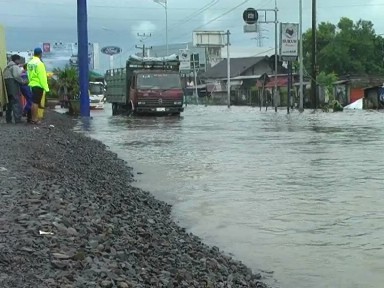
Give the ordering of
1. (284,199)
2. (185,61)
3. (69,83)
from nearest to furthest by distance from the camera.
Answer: (284,199) < (69,83) < (185,61)

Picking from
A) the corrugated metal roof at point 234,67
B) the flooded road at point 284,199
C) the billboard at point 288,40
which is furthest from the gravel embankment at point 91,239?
the corrugated metal roof at point 234,67

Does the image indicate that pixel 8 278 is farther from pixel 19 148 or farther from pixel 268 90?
pixel 268 90

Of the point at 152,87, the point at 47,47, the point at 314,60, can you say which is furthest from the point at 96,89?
the point at 152,87

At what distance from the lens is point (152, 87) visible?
2992 centimetres

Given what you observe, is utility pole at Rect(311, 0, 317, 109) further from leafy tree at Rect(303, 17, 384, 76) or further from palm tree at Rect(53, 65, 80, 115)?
leafy tree at Rect(303, 17, 384, 76)

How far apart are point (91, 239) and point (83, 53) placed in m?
22.7

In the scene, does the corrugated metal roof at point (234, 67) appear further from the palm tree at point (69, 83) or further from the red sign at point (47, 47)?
the palm tree at point (69, 83)

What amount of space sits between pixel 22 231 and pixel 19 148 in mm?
5552

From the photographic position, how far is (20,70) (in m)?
14.9

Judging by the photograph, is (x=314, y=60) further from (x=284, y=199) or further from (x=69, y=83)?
(x=284, y=199)

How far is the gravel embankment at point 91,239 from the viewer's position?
3977 mm

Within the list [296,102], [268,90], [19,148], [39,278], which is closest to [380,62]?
[268,90]

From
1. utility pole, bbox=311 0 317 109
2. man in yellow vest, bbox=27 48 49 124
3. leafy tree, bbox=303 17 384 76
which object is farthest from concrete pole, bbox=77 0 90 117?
leafy tree, bbox=303 17 384 76

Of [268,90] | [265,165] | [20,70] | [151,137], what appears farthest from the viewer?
[268,90]
